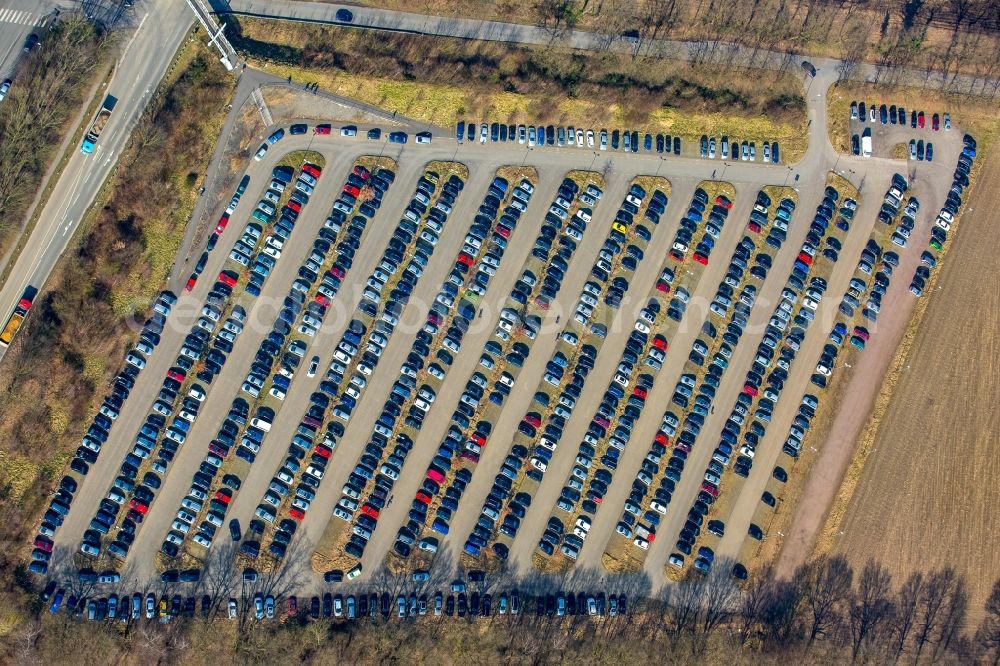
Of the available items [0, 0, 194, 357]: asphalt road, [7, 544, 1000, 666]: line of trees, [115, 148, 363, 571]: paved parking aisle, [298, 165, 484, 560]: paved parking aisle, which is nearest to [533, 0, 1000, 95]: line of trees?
[298, 165, 484, 560]: paved parking aisle

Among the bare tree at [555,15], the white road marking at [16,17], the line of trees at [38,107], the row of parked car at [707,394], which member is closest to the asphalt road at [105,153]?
the line of trees at [38,107]

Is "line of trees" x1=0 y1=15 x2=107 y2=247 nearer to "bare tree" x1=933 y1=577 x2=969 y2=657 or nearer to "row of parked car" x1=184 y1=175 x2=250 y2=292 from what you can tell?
"row of parked car" x1=184 y1=175 x2=250 y2=292

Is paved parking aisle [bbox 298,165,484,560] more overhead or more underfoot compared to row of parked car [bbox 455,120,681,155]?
more underfoot

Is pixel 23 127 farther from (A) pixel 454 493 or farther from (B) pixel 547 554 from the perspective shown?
(B) pixel 547 554

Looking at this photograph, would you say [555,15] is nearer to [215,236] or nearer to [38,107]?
[215,236]

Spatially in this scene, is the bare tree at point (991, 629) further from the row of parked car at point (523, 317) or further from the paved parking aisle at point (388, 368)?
the paved parking aisle at point (388, 368)

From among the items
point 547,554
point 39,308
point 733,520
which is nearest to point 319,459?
point 547,554
